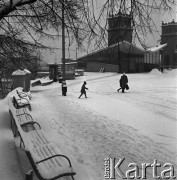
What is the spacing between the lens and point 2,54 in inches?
388

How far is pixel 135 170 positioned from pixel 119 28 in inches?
111

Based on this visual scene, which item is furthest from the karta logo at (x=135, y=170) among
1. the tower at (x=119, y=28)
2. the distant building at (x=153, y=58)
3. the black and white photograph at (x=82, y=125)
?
the distant building at (x=153, y=58)

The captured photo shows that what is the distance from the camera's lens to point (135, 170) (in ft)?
17.5

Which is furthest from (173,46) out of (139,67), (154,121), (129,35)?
(129,35)

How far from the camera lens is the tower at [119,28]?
540 cm

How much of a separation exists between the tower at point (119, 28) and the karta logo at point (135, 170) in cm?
245

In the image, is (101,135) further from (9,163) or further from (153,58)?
(153,58)

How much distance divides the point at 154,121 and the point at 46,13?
17.6ft

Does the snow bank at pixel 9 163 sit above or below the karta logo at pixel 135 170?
above

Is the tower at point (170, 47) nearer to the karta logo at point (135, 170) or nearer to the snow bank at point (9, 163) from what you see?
the karta logo at point (135, 170)

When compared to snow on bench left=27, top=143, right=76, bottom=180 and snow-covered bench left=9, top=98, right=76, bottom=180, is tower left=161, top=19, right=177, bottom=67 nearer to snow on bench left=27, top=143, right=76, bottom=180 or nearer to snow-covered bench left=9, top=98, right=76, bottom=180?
snow-covered bench left=9, top=98, right=76, bottom=180

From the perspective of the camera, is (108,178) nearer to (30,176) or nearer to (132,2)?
(30,176)

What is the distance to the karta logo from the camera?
16.6 ft

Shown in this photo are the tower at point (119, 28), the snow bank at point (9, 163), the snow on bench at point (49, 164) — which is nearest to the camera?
the snow on bench at point (49, 164)
